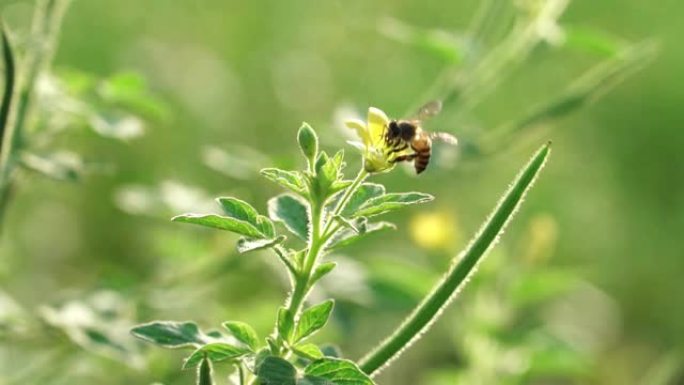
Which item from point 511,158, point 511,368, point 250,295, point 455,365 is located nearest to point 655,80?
point 511,158

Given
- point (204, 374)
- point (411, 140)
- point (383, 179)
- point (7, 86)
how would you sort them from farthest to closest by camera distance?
point (383, 179) → point (7, 86) → point (411, 140) → point (204, 374)

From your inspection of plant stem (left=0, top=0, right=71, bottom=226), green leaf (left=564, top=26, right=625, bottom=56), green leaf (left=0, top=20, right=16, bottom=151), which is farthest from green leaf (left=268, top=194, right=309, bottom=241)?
green leaf (left=564, top=26, right=625, bottom=56)

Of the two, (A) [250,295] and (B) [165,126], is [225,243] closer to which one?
(A) [250,295]

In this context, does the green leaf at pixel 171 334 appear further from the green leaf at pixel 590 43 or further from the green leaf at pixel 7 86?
the green leaf at pixel 590 43

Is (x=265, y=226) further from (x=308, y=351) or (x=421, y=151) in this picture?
(x=421, y=151)

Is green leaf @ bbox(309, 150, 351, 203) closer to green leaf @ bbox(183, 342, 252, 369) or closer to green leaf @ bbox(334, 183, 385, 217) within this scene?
green leaf @ bbox(334, 183, 385, 217)

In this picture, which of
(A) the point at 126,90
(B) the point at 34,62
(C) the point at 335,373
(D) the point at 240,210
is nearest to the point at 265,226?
(D) the point at 240,210
